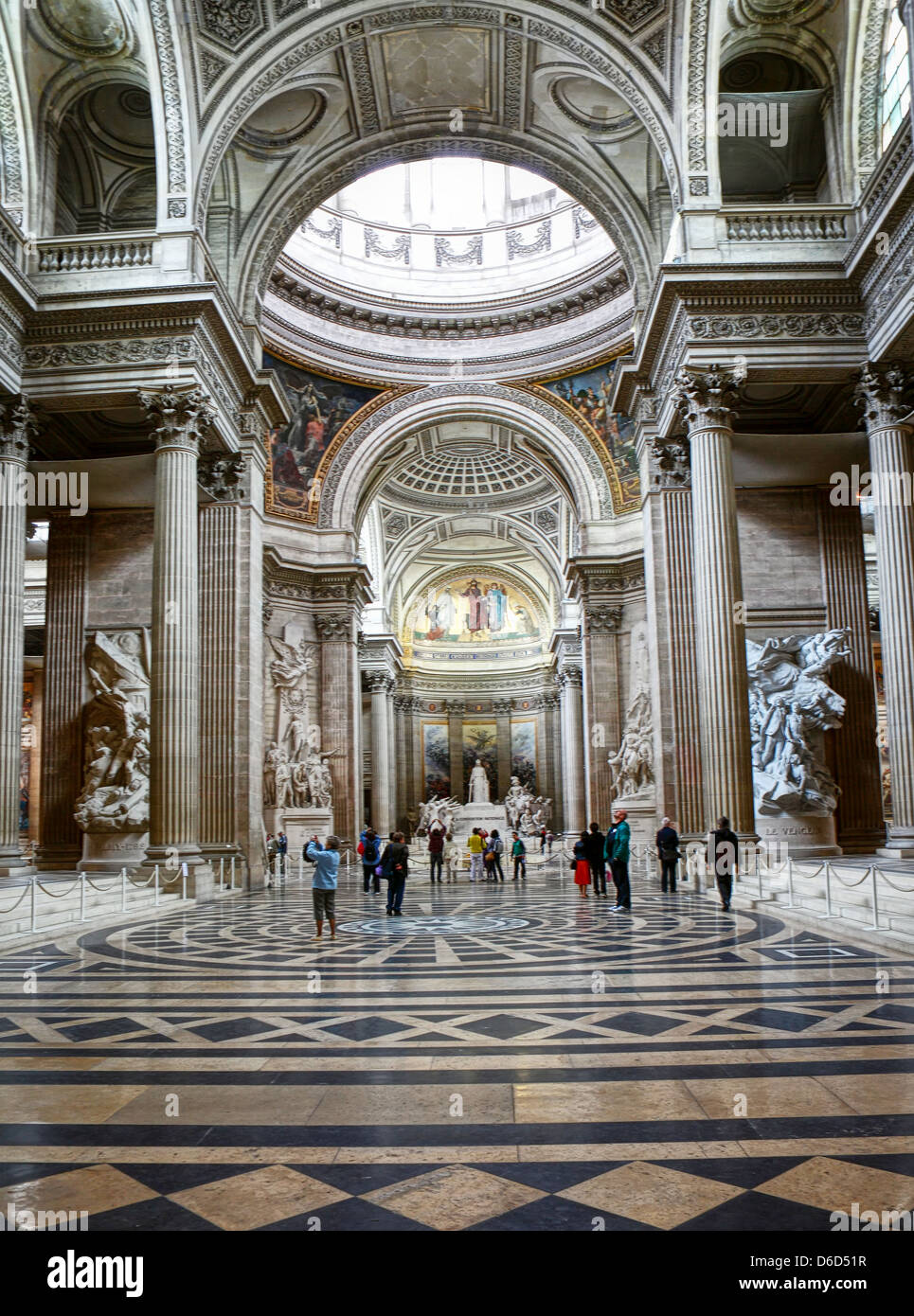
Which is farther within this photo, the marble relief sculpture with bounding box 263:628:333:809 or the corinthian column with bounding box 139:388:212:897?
the marble relief sculpture with bounding box 263:628:333:809

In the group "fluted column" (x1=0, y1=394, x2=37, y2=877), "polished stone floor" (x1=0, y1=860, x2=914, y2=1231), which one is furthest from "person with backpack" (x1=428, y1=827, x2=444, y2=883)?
"polished stone floor" (x1=0, y1=860, x2=914, y2=1231)

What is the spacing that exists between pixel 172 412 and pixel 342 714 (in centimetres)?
1805

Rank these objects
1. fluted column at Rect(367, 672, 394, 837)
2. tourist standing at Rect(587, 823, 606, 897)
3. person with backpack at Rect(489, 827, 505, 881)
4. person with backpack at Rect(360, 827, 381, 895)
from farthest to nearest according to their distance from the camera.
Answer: fluted column at Rect(367, 672, 394, 837) < person with backpack at Rect(489, 827, 505, 881) < person with backpack at Rect(360, 827, 381, 895) < tourist standing at Rect(587, 823, 606, 897)

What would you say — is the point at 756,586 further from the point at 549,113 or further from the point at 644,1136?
the point at 644,1136

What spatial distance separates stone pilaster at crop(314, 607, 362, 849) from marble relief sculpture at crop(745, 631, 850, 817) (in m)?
17.6

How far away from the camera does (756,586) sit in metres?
18.5

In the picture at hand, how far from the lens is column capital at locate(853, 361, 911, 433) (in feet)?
50.0

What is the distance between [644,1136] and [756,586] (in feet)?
51.6

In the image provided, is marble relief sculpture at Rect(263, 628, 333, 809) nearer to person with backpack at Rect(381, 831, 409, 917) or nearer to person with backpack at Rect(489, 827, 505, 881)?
person with backpack at Rect(489, 827, 505, 881)

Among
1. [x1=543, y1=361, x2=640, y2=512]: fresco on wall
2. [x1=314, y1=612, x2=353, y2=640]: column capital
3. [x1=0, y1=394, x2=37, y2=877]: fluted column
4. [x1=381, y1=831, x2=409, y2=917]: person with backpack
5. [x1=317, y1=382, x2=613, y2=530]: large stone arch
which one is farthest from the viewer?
[x1=317, y1=382, x2=613, y2=530]: large stone arch

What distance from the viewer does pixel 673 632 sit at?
60.1 ft

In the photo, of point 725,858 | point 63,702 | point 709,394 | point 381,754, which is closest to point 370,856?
point 63,702

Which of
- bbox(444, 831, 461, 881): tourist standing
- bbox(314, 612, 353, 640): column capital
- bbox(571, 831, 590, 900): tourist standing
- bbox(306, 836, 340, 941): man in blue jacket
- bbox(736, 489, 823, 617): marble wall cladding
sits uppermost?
bbox(314, 612, 353, 640): column capital

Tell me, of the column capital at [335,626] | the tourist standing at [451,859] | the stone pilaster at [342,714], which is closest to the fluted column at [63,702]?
the tourist standing at [451,859]
